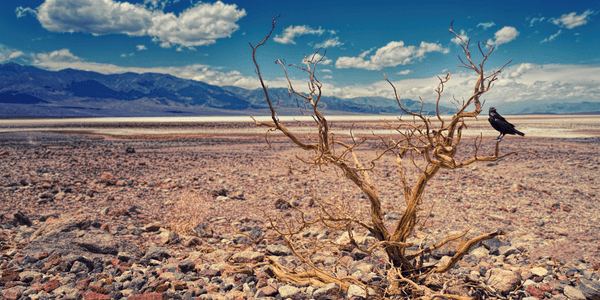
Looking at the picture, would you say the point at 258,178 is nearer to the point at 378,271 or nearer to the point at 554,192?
the point at 378,271

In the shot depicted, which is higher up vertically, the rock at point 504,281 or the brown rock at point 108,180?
the brown rock at point 108,180

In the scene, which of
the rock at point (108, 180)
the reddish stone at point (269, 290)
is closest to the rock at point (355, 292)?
the reddish stone at point (269, 290)

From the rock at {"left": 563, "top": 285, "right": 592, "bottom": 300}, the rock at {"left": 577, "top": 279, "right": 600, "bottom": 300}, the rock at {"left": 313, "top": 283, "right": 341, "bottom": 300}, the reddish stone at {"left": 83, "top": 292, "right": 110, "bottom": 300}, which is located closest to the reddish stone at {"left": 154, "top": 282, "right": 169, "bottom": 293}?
the reddish stone at {"left": 83, "top": 292, "right": 110, "bottom": 300}

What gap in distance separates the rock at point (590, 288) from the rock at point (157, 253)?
216 inches

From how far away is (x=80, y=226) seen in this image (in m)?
5.46

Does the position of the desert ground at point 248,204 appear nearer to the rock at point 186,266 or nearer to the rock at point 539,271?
the rock at point 539,271

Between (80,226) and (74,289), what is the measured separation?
7.83 ft

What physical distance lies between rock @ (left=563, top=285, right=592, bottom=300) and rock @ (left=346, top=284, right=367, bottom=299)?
2.37 metres

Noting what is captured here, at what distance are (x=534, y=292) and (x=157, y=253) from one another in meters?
5.05

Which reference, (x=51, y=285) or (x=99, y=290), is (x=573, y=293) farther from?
(x=51, y=285)

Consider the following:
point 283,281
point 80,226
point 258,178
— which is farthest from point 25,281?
point 258,178

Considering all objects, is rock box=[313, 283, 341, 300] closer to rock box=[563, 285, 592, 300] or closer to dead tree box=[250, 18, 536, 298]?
dead tree box=[250, 18, 536, 298]

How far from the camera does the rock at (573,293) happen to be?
11.4 ft

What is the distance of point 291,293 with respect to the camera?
3.53 m
